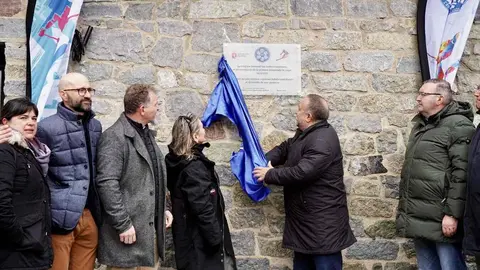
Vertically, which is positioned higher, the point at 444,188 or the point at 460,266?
the point at 444,188

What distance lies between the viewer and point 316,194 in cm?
389

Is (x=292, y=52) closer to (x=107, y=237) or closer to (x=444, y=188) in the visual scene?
(x=444, y=188)

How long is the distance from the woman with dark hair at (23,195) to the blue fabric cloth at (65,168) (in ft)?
0.34

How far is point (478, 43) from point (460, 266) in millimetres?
2047

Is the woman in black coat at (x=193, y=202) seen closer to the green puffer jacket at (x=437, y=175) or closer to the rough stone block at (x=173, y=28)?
the rough stone block at (x=173, y=28)

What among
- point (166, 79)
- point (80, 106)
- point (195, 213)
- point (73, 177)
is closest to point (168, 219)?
point (195, 213)

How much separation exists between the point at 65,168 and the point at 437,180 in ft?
7.74

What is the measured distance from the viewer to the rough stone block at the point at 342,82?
4613 mm

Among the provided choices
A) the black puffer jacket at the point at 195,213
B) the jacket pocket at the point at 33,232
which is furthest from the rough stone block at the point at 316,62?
the jacket pocket at the point at 33,232

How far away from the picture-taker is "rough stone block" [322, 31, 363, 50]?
4637 mm

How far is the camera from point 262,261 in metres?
4.48

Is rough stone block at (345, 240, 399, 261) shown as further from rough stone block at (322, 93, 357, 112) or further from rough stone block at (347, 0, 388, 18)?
rough stone block at (347, 0, 388, 18)

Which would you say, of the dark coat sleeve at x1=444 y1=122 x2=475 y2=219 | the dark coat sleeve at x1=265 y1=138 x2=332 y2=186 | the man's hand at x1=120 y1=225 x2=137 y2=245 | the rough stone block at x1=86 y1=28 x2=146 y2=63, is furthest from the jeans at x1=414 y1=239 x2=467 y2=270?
the rough stone block at x1=86 y1=28 x2=146 y2=63

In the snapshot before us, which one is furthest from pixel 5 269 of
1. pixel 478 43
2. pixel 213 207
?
pixel 478 43
